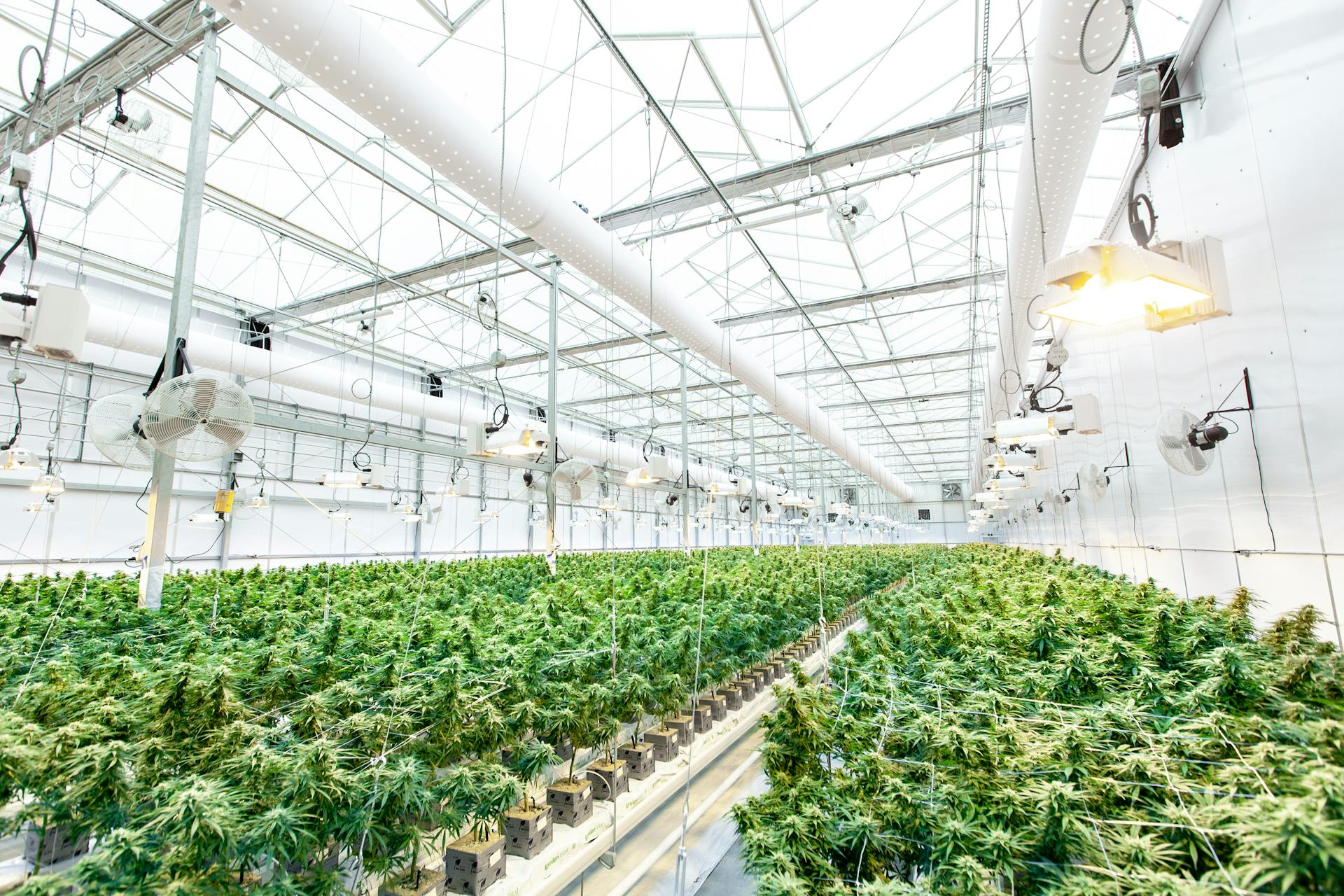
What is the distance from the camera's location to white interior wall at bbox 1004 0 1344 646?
3.13 m

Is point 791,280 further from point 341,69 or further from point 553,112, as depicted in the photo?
point 341,69

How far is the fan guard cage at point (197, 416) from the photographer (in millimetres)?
3385

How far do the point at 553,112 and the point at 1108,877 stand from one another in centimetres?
732

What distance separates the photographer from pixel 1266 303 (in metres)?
3.74

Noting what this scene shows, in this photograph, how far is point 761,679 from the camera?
23.1ft

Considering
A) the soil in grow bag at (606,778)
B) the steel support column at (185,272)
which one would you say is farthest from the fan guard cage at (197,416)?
the soil in grow bag at (606,778)

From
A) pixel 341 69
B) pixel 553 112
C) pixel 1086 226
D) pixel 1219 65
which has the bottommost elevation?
pixel 341 69

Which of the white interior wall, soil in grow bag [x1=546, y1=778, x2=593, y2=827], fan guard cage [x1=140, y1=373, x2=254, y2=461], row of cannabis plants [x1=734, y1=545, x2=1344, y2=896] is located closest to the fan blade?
fan guard cage [x1=140, y1=373, x2=254, y2=461]

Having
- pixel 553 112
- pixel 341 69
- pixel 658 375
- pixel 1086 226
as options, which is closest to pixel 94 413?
pixel 341 69

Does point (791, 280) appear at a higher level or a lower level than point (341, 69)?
higher

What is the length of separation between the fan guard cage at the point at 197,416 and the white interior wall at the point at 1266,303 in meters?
5.12

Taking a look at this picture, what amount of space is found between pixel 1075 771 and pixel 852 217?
6258mm

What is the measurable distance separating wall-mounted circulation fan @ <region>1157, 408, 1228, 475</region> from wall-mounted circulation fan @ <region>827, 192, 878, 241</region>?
3.86 meters

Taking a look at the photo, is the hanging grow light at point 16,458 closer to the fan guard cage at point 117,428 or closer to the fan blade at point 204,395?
the fan guard cage at point 117,428
